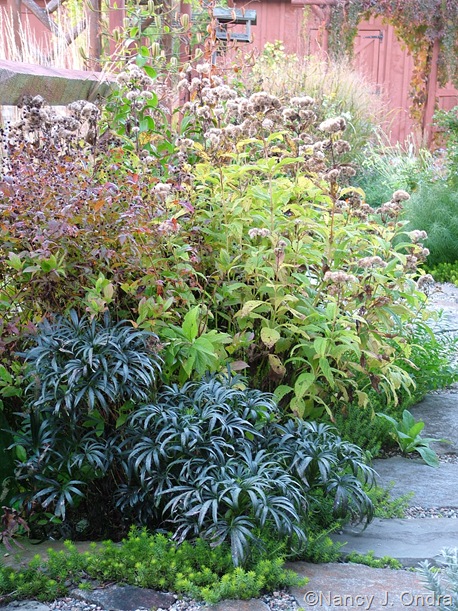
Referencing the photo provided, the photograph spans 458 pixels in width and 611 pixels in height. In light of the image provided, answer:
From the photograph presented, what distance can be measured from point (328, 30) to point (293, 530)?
12.2 metres

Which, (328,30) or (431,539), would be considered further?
(328,30)

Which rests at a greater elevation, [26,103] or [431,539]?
[26,103]

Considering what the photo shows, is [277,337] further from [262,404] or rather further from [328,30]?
[328,30]

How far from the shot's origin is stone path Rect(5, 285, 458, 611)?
2111 mm

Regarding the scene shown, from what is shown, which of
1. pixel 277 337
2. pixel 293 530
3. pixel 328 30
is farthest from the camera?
pixel 328 30

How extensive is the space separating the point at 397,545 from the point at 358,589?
411 millimetres

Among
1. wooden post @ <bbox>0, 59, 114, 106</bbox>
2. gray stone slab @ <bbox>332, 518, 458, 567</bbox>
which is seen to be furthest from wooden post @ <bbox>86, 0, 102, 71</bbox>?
gray stone slab @ <bbox>332, 518, 458, 567</bbox>

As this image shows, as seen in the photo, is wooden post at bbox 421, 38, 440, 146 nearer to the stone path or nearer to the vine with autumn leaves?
the vine with autumn leaves

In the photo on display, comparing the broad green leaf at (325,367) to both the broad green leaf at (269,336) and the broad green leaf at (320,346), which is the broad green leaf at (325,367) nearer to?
the broad green leaf at (320,346)

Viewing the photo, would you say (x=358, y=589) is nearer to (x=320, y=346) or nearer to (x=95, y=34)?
(x=320, y=346)

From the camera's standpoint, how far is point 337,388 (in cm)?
319

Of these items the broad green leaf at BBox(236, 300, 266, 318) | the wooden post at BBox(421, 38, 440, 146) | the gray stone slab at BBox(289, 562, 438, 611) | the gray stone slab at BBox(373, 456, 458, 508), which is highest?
the wooden post at BBox(421, 38, 440, 146)

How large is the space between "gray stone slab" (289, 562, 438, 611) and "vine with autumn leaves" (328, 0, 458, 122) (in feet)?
38.7

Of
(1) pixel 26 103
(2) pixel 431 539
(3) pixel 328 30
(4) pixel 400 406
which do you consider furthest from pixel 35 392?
(3) pixel 328 30
